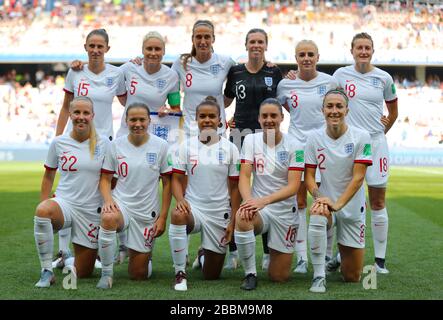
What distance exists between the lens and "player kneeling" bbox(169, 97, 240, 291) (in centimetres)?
552

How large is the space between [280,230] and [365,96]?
1.53m

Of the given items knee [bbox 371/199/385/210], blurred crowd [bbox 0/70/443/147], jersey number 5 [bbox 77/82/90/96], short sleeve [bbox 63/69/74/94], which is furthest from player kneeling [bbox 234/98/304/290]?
Result: blurred crowd [bbox 0/70/443/147]

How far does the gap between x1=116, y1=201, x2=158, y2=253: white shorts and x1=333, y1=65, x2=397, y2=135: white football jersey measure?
78.2 inches

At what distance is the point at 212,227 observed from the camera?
5.53 m

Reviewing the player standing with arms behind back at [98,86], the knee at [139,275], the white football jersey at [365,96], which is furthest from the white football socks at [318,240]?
the player standing with arms behind back at [98,86]

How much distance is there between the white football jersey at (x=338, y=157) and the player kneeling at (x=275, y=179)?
4.4 inches

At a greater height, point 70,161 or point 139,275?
point 70,161

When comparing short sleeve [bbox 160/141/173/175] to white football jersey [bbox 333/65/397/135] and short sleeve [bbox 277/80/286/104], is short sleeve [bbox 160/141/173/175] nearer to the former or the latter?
short sleeve [bbox 277/80/286/104]

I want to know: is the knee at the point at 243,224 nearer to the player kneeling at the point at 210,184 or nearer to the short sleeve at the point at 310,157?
the player kneeling at the point at 210,184

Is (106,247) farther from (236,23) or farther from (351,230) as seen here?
(236,23)

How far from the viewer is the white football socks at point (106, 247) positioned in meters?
5.17

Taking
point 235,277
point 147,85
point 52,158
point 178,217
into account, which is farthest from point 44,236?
point 147,85
